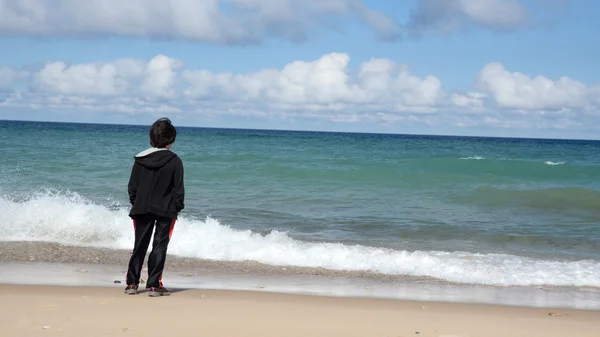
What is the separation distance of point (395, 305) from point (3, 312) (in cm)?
342

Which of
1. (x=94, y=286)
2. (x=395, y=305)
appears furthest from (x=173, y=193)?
(x=395, y=305)

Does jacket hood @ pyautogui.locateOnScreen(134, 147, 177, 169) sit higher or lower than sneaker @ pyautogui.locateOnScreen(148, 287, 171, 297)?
higher

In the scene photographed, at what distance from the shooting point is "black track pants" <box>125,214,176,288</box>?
19.5ft

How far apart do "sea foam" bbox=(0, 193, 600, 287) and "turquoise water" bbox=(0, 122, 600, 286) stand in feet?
0.09

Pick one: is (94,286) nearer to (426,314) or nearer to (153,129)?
(153,129)

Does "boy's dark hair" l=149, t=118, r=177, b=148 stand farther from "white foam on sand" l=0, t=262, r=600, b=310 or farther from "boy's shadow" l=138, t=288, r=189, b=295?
"white foam on sand" l=0, t=262, r=600, b=310

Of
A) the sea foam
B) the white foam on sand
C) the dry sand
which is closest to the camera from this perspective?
the dry sand

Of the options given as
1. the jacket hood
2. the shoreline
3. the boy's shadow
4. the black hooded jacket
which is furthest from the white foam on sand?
the jacket hood

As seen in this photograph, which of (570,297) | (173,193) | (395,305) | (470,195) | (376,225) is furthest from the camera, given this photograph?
(470,195)

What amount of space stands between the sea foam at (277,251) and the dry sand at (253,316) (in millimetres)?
2009

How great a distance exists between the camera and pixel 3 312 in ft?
16.9

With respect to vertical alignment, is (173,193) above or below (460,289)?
above

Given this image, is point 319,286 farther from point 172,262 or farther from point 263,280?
point 172,262

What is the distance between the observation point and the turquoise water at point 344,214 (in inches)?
366
